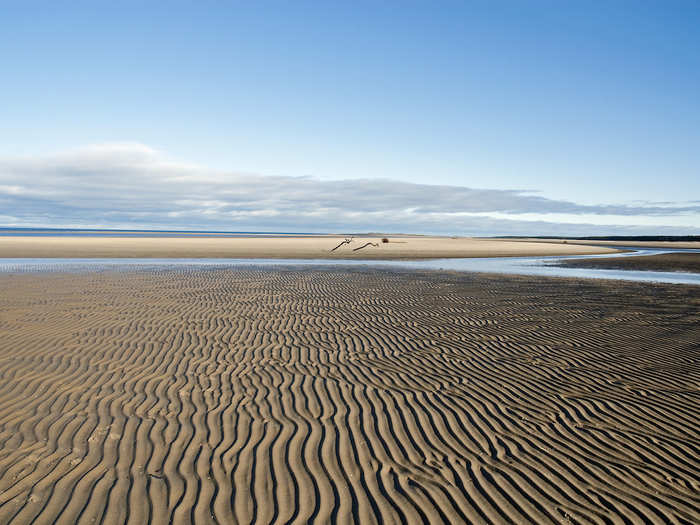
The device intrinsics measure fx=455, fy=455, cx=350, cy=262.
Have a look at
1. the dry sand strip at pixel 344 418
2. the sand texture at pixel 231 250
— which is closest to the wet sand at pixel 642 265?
the sand texture at pixel 231 250

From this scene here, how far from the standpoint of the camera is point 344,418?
6.26 metres

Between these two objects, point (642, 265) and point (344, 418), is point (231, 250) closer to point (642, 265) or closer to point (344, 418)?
point (642, 265)

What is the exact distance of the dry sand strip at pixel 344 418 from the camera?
436 centimetres

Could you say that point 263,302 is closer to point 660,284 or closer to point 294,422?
point 294,422

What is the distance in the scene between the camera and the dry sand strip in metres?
4.36

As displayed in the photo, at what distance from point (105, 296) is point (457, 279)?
16.1 m

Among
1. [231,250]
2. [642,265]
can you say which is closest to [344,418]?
[642,265]

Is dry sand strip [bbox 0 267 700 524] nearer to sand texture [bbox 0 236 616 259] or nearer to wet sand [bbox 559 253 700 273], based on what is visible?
wet sand [bbox 559 253 700 273]

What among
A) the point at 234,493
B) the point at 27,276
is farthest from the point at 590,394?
the point at 27,276

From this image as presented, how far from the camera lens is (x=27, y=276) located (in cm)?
2170

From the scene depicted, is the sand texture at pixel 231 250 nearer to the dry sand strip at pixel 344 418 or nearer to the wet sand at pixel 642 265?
the wet sand at pixel 642 265

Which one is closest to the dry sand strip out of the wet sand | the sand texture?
the wet sand

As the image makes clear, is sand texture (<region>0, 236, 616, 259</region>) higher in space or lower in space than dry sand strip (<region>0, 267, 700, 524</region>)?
higher

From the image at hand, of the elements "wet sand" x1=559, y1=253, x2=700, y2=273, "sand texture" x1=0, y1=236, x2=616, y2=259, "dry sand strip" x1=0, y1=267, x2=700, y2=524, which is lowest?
"dry sand strip" x1=0, y1=267, x2=700, y2=524
